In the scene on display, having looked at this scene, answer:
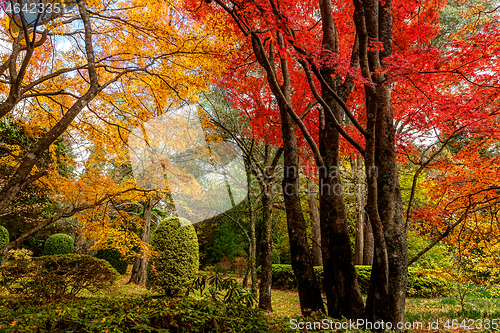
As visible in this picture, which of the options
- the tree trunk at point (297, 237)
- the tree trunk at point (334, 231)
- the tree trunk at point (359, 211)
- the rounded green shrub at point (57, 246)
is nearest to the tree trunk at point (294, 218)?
the tree trunk at point (297, 237)

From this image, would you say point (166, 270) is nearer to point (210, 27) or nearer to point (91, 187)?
point (91, 187)

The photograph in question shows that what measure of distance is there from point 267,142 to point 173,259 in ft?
14.2

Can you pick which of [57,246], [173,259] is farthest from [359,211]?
[57,246]

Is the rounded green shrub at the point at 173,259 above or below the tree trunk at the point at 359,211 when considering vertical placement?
below

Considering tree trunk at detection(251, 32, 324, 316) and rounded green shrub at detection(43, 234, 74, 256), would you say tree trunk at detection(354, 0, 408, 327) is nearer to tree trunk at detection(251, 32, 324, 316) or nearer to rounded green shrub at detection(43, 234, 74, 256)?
tree trunk at detection(251, 32, 324, 316)

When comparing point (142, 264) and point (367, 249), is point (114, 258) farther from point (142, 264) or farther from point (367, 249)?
point (367, 249)

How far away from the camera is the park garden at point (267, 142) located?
2912 mm

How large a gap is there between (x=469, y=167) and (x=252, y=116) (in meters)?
5.33

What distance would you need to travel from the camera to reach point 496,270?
6.06 meters

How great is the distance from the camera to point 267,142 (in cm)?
793

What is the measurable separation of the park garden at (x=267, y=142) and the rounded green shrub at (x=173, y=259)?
0.04m

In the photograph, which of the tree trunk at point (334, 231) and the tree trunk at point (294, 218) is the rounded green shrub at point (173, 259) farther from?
the tree trunk at point (334, 231)

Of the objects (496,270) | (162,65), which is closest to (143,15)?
(162,65)

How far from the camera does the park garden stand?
2.91 meters
